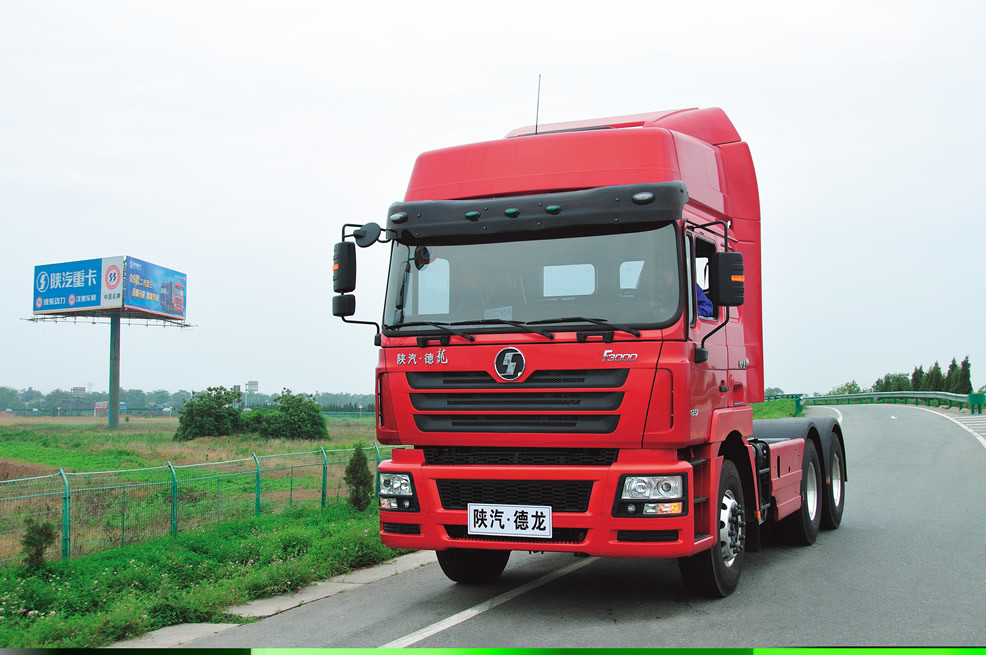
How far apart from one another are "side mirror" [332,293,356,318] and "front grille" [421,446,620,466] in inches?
48.2

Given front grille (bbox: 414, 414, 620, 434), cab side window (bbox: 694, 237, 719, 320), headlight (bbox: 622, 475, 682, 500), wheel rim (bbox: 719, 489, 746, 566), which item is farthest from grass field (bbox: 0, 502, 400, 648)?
cab side window (bbox: 694, 237, 719, 320)

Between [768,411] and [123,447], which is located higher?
[768,411]

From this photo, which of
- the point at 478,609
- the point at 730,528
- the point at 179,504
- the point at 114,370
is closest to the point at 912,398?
the point at 179,504

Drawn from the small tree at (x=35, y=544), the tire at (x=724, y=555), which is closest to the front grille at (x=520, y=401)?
the tire at (x=724, y=555)

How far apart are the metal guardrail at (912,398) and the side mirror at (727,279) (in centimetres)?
3396

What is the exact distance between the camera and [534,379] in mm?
6176

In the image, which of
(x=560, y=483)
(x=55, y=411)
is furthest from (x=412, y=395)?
(x=55, y=411)

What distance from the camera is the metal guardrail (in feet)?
118

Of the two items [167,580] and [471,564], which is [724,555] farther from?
→ [167,580]

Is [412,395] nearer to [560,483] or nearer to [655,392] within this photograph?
[560,483]

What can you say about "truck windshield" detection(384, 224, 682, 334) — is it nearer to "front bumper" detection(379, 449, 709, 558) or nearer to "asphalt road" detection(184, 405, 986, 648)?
"front bumper" detection(379, 449, 709, 558)

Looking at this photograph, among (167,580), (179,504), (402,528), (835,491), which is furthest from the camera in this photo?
(179,504)

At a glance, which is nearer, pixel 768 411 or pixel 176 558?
pixel 176 558

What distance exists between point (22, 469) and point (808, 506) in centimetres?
4136
